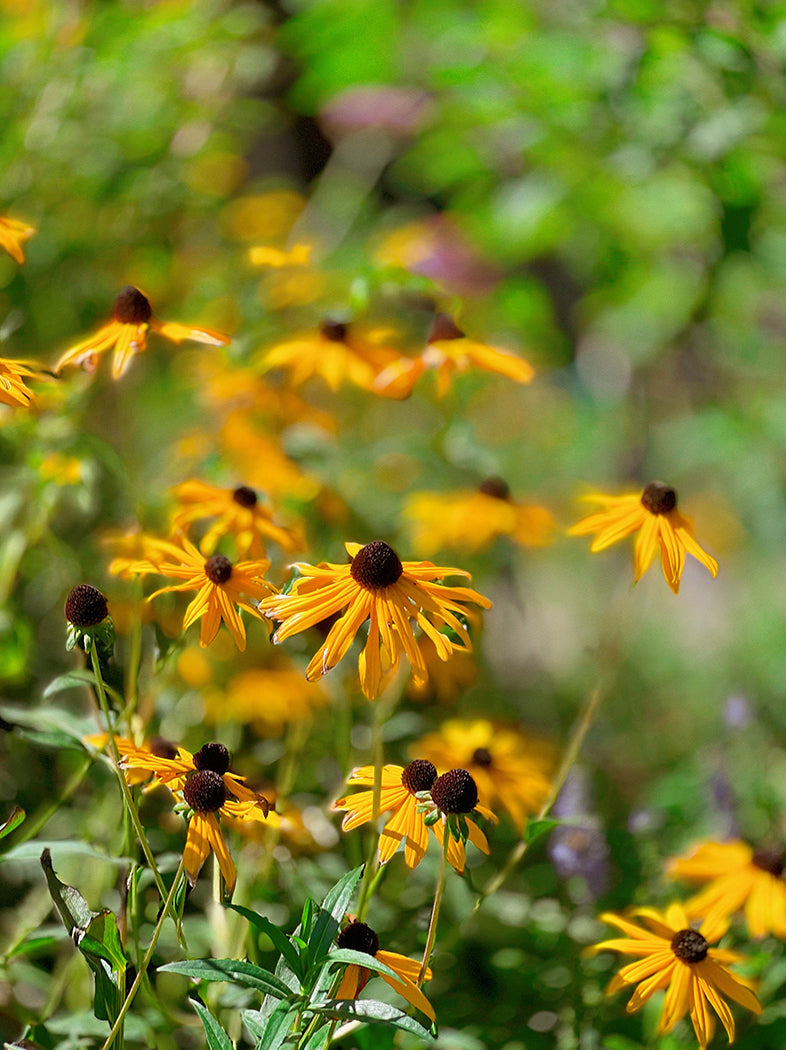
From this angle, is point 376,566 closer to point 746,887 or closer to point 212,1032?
point 212,1032

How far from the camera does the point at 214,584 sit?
708 mm

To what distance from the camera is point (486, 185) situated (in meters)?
1.89

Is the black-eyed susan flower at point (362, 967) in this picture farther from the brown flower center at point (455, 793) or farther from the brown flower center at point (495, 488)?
the brown flower center at point (495, 488)

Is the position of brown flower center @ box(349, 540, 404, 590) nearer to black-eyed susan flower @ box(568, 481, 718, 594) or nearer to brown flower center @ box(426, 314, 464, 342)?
black-eyed susan flower @ box(568, 481, 718, 594)

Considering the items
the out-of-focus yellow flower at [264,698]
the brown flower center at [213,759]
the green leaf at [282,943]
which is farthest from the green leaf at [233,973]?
the out-of-focus yellow flower at [264,698]

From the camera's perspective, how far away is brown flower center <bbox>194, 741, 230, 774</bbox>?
0.63 metres

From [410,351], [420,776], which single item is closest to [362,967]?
[420,776]

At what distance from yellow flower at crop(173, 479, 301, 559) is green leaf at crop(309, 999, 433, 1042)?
0.35 meters

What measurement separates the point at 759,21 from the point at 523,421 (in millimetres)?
1896

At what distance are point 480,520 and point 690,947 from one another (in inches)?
20.9

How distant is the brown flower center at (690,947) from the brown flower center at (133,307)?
0.65 metres

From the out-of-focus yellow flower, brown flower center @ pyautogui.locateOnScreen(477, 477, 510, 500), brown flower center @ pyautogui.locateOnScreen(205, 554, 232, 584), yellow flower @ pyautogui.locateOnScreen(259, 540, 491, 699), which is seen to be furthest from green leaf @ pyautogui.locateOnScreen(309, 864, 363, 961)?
brown flower center @ pyautogui.locateOnScreen(477, 477, 510, 500)

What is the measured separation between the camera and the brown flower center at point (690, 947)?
27.0 inches

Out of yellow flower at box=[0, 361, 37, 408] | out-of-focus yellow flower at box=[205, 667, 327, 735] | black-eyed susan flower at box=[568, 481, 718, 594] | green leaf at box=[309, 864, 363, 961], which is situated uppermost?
yellow flower at box=[0, 361, 37, 408]
